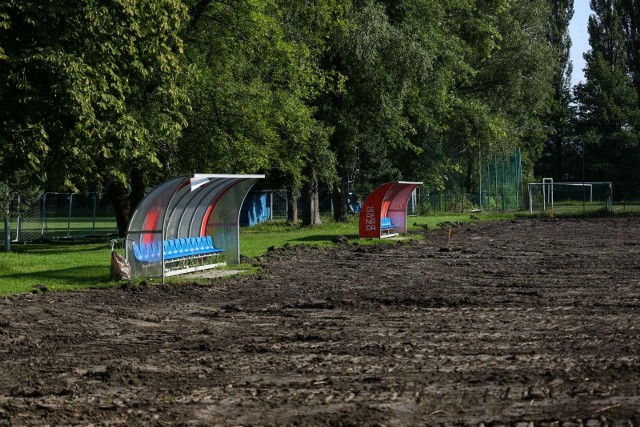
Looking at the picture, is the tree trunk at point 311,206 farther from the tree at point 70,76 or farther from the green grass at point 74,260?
the tree at point 70,76

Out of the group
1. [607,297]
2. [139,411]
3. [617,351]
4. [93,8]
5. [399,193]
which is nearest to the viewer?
[139,411]

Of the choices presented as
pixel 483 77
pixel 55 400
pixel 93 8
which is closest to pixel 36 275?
pixel 93 8

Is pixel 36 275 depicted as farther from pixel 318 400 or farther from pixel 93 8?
pixel 318 400

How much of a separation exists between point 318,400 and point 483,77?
53947 mm

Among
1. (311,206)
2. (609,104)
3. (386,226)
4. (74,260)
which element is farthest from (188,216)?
(609,104)

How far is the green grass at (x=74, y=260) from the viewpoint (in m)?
21.1

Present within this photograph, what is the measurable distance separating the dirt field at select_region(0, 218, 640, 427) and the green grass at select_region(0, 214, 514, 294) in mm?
1887

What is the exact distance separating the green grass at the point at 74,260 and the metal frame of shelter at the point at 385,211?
0.61 metres

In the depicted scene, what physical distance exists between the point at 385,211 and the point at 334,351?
26532 millimetres

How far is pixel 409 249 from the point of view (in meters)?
32.2

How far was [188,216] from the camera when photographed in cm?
2483

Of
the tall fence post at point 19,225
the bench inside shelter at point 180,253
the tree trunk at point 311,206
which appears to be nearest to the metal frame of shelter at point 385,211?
the tree trunk at point 311,206

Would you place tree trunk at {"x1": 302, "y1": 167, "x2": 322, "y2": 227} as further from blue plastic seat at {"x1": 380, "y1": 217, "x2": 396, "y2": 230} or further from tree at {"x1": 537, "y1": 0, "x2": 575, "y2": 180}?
tree at {"x1": 537, "y1": 0, "x2": 575, "y2": 180}

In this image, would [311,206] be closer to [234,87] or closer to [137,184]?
[137,184]
